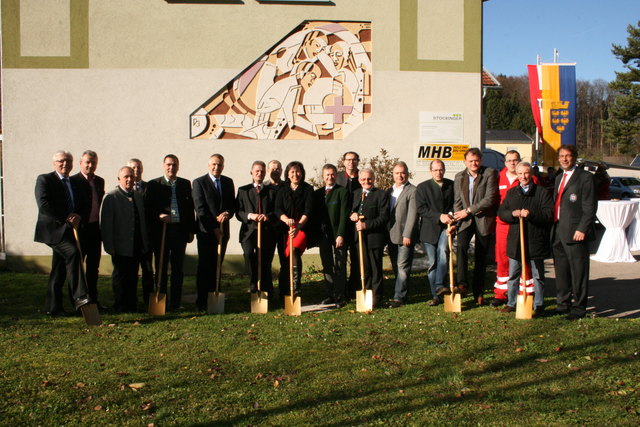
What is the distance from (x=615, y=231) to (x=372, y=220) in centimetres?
712

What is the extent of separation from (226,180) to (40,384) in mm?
3756

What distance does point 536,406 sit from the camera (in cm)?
443

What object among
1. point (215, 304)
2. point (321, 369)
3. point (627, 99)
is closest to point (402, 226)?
point (215, 304)

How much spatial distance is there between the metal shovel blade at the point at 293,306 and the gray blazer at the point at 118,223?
6.67 feet

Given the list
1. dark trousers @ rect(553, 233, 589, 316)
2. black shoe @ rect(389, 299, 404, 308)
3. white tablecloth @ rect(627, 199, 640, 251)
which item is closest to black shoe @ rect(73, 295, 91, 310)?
black shoe @ rect(389, 299, 404, 308)

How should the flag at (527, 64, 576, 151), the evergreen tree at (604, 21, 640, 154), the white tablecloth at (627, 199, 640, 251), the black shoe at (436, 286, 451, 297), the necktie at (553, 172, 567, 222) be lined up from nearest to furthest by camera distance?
the necktie at (553, 172, 567, 222) → the black shoe at (436, 286, 451, 297) → the white tablecloth at (627, 199, 640, 251) → the flag at (527, 64, 576, 151) → the evergreen tree at (604, 21, 640, 154)

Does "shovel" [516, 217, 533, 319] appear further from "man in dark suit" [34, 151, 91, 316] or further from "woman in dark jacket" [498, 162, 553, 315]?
"man in dark suit" [34, 151, 91, 316]

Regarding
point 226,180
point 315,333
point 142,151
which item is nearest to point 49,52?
point 142,151

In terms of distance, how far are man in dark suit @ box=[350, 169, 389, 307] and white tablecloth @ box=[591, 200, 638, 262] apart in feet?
21.6

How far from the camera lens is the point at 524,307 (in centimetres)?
703

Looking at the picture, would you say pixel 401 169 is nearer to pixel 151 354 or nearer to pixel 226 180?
pixel 226 180

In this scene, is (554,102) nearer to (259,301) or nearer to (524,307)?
(524,307)

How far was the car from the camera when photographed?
35.7 meters

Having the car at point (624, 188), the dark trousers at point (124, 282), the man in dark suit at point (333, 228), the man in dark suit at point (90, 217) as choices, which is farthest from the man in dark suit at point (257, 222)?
the car at point (624, 188)
